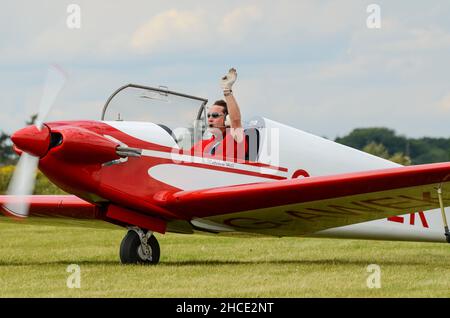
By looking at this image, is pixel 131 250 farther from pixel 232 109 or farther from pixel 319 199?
pixel 319 199

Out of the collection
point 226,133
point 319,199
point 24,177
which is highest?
point 226,133

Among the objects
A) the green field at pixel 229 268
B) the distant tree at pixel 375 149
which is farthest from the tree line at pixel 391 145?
the green field at pixel 229 268

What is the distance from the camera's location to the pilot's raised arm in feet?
34.1

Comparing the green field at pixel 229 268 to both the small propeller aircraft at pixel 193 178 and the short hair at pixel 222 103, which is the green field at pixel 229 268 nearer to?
the small propeller aircraft at pixel 193 178

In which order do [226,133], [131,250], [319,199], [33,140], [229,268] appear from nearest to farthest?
1. [33,140]
2. [319,199]
3. [229,268]
4. [131,250]
5. [226,133]

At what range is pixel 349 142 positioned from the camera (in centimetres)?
6025

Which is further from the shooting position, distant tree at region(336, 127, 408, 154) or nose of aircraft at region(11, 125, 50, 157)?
distant tree at region(336, 127, 408, 154)

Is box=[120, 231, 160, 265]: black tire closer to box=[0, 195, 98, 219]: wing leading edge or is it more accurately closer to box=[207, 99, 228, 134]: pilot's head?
box=[0, 195, 98, 219]: wing leading edge

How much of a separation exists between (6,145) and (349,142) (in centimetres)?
2271

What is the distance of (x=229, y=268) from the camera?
32.5 ft

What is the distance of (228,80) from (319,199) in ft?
5.88

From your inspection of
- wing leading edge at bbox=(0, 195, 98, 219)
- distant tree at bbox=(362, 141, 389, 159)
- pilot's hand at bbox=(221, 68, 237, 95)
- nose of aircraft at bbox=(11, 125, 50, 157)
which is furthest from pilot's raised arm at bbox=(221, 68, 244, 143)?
distant tree at bbox=(362, 141, 389, 159)

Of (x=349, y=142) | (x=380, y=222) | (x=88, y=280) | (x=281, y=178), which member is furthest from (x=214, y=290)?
(x=349, y=142)

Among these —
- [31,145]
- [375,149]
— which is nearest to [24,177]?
[31,145]
